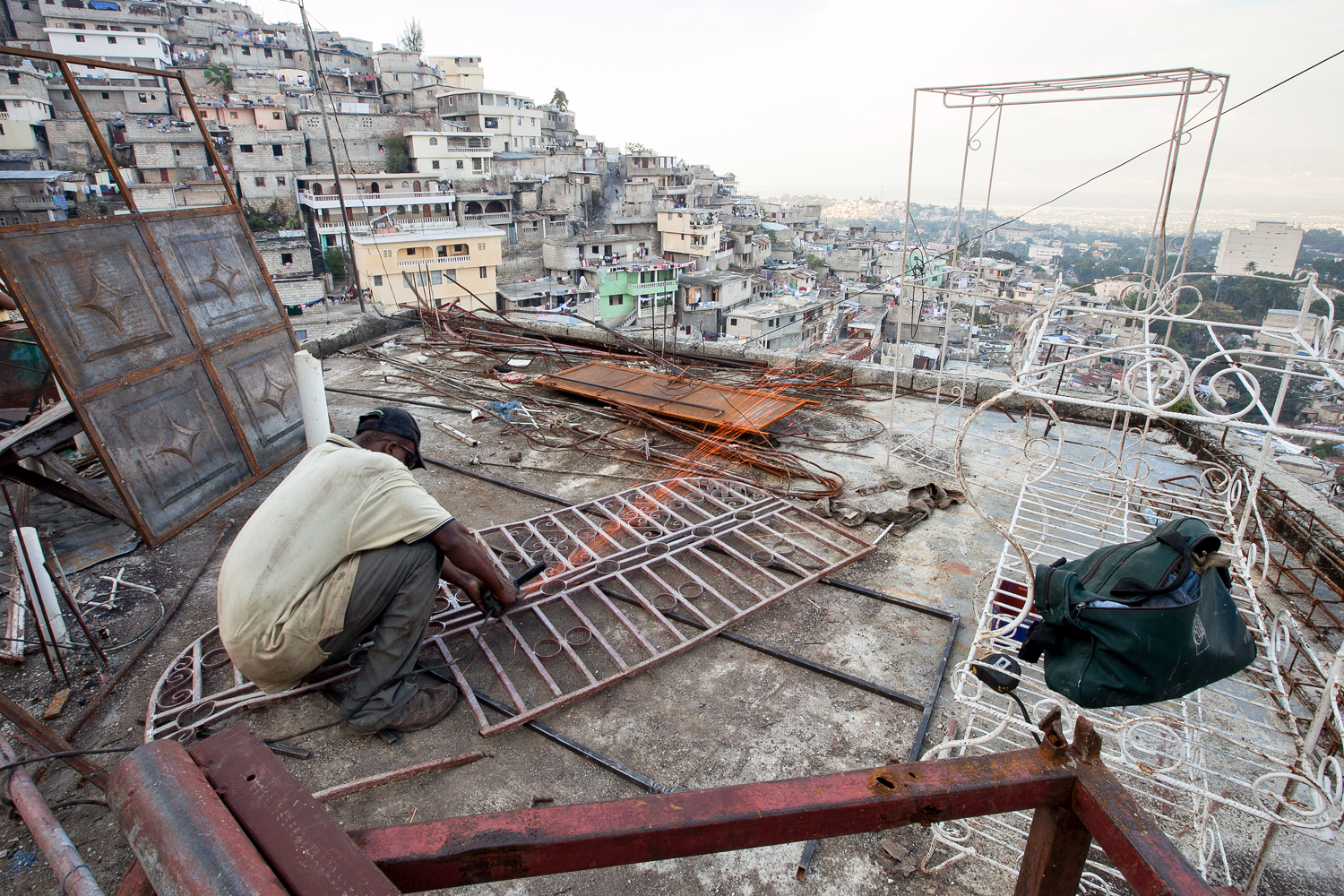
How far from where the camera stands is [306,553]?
299 centimetres

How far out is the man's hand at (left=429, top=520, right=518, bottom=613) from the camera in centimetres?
322

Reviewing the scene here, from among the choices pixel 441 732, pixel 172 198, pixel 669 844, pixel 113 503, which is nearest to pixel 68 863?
pixel 669 844

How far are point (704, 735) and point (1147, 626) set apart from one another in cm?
193

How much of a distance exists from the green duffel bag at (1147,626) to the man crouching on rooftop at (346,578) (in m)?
2.58

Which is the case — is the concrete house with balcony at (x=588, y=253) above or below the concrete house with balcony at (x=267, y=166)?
below

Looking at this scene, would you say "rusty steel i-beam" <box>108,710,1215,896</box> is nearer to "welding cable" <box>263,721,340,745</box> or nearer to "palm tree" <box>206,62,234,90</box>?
"welding cable" <box>263,721,340,745</box>

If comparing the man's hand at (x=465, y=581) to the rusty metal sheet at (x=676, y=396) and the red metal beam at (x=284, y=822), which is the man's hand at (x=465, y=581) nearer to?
the red metal beam at (x=284, y=822)

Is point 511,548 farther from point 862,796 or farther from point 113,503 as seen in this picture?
point 862,796

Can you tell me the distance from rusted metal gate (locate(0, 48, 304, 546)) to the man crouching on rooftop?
7.87 ft

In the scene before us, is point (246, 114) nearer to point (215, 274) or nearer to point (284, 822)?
point (215, 274)

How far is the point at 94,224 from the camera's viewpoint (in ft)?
15.6

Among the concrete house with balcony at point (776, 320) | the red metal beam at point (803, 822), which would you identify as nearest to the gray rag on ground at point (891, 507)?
the red metal beam at point (803, 822)

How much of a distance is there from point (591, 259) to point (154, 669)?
3977 centimetres

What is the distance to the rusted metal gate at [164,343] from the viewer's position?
4.40 meters
